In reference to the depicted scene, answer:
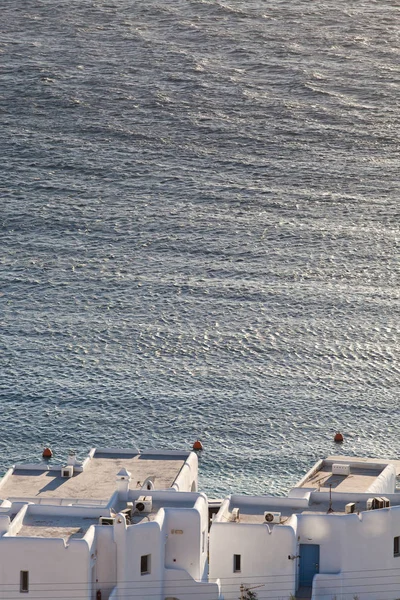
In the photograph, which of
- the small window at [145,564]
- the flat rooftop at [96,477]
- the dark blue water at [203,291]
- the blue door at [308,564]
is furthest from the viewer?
the dark blue water at [203,291]

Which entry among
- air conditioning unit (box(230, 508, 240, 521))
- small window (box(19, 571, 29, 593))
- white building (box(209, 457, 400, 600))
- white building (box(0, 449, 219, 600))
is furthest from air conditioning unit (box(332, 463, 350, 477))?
small window (box(19, 571, 29, 593))

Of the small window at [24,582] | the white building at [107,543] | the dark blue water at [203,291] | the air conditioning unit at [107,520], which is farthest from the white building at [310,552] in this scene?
the dark blue water at [203,291]

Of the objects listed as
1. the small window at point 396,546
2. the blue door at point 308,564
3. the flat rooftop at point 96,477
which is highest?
the flat rooftop at point 96,477

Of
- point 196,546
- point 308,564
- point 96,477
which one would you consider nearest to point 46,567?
point 196,546

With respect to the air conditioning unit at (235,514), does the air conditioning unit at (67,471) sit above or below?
above

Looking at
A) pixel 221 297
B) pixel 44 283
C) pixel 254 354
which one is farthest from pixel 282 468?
pixel 44 283

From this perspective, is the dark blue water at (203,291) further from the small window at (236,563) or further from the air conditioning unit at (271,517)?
the air conditioning unit at (271,517)

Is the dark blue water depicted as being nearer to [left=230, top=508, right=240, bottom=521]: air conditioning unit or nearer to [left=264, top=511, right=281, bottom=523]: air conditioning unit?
[left=230, top=508, right=240, bottom=521]: air conditioning unit
